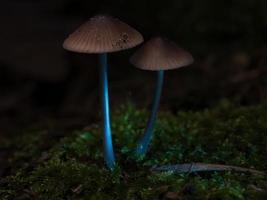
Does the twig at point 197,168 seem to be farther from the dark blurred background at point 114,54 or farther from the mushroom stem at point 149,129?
the dark blurred background at point 114,54

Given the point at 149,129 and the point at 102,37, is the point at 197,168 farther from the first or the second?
the point at 102,37

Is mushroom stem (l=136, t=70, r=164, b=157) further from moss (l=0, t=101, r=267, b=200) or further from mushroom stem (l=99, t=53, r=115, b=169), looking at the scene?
mushroom stem (l=99, t=53, r=115, b=169)

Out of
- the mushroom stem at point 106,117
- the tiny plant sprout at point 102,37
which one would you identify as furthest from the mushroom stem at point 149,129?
the tiny plant sprout at point 102,37

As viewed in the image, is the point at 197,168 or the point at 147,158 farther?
the point at 147,158

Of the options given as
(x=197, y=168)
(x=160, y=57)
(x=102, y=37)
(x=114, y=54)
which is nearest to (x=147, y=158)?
(x=197, y=168)

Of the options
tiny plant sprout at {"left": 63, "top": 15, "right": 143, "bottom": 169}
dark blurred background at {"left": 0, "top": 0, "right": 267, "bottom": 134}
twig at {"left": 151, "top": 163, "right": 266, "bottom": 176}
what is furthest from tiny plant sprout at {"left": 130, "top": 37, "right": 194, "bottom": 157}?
dark blurred background at {"left": 0, "top": 0, "right": 267, "bottom": 134}
